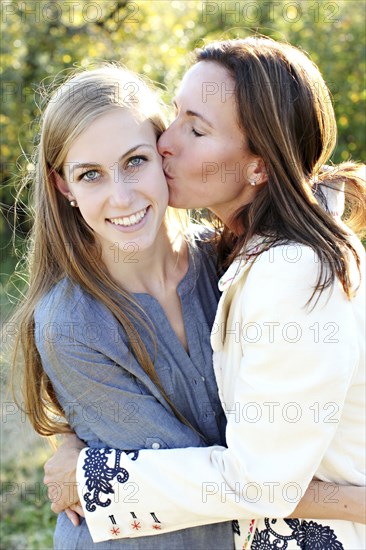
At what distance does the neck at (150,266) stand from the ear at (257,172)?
41 cm

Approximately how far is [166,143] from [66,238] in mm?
429

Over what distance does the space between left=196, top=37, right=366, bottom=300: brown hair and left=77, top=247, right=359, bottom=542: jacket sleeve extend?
149 millimetres

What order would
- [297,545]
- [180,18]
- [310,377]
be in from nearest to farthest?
[310,377]
[297,545]
[180,18]

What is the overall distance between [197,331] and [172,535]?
Result: 605mm

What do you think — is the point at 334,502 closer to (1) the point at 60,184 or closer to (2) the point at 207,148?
(2) the point at 207,148

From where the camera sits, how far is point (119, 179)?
2402 millimetres

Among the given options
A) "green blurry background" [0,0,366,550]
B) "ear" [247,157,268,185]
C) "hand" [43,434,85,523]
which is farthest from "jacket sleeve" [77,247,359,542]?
"green blurry background" [0,0,366,550]

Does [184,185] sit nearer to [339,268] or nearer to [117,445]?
[339,268]

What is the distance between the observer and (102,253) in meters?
2.59

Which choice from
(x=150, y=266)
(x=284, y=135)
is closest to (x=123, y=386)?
(x=150, y=266)

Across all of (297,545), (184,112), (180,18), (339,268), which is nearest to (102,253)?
(184,112)

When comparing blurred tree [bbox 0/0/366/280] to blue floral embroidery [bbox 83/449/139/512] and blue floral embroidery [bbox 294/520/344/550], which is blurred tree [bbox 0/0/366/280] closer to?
blue floral embroidery [bbox 83/449/139/512]

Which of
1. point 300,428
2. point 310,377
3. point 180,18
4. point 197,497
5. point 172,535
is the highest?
point 180,18

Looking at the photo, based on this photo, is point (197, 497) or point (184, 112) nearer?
point (197, 497)
